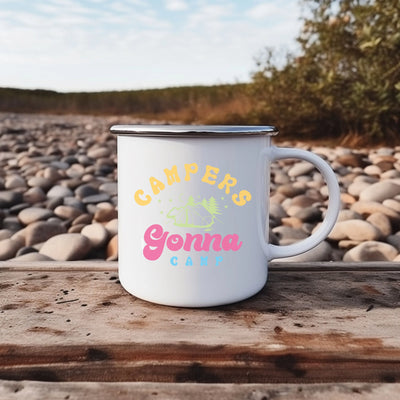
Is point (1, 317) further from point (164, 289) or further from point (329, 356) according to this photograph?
point (329, 356)

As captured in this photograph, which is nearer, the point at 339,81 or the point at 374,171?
the point at 374,171

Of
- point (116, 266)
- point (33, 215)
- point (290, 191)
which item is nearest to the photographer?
point (116, 266)

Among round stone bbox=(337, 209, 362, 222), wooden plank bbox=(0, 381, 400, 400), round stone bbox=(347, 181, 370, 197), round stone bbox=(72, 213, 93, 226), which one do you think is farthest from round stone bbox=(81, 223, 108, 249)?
→ round stone bbox=(347, 181, 370, 197)

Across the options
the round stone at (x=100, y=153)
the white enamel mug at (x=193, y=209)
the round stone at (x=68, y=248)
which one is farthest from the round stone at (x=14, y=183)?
the white enamel mug at (x=193, y=209)

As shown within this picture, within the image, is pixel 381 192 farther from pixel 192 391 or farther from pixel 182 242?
pixel 192 391

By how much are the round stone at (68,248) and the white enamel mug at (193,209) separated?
98cm

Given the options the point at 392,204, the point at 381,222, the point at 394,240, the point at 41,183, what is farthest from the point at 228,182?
the point at 41,183

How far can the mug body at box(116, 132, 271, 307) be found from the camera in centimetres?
80

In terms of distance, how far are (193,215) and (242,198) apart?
91mm

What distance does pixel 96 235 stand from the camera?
6.48ft

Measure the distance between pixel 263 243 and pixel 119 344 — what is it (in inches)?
12.5

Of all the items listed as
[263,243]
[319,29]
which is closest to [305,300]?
[263,243]

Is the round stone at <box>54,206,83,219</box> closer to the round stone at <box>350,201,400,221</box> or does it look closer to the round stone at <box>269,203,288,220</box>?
the round stone at <box>269,203,288,220</box>

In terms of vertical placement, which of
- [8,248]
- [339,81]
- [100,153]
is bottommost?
[8,248]
